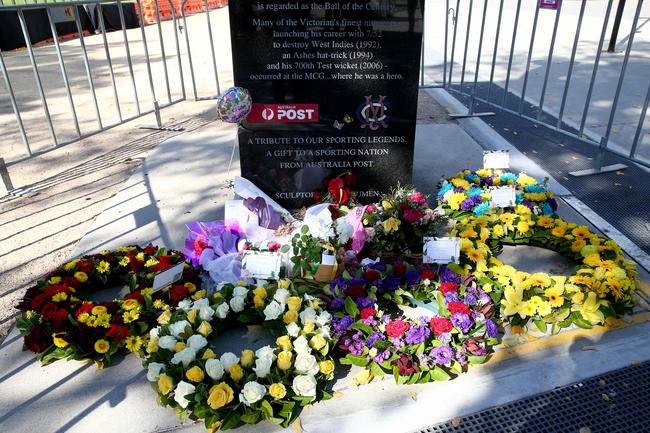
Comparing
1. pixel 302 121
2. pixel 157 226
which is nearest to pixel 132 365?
pixel 157 226

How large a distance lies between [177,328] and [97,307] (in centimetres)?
51

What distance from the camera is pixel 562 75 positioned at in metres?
8.31

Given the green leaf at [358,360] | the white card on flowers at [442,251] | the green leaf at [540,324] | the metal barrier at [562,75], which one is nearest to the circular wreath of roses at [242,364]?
the green leaf at [358,360]

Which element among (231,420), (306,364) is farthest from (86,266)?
(306,364)

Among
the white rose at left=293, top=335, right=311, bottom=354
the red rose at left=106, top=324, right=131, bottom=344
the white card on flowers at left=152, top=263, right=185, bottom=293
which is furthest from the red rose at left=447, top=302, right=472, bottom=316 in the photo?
the red rose at left=106, top=324, right=131, bottom=344

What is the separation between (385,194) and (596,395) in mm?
2141

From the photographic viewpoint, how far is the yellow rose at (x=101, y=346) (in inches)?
100

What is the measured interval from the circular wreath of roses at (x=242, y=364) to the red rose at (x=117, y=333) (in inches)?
7.0

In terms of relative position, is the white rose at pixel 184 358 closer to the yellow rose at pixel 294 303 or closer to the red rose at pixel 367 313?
the yellow rose at pixel 294 303

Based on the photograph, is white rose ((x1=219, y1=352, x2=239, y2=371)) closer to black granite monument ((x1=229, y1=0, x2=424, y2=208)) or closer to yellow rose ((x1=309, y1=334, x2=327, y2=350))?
yellow rose ((x1=309, y1=334, x2=327, y2=350))

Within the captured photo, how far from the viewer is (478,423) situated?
2.21 meters

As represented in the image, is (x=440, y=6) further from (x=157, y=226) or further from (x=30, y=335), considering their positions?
(x=30, y=335)

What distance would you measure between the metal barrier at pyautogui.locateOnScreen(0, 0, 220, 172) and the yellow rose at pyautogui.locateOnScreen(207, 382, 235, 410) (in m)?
3.92

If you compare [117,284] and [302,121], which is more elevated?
[302,121]
